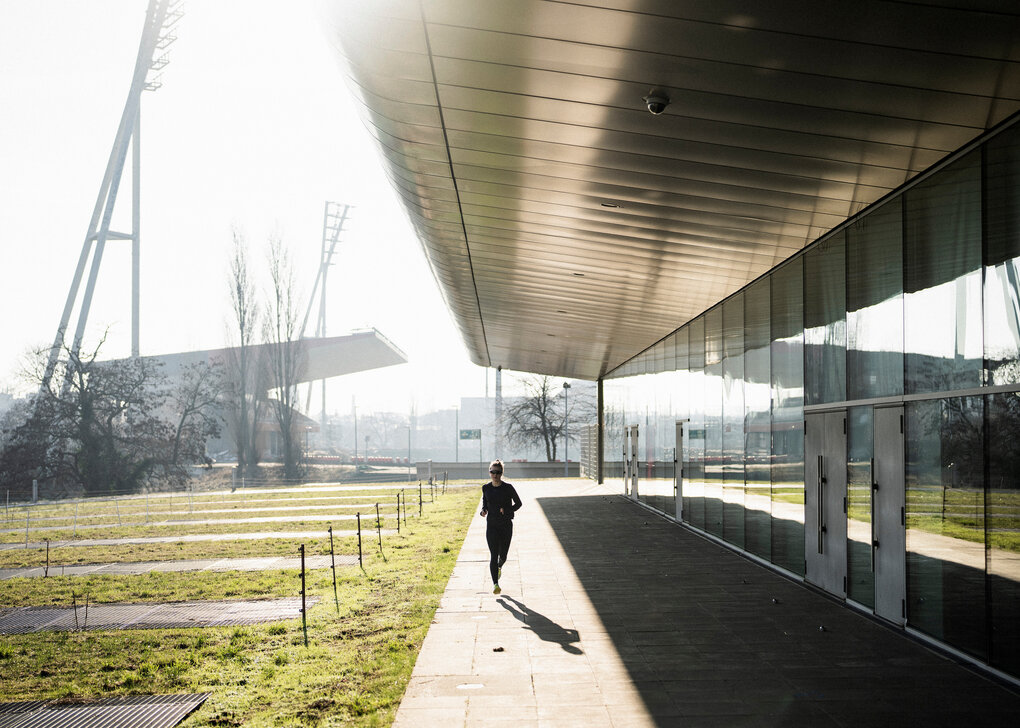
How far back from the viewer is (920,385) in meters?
7.95

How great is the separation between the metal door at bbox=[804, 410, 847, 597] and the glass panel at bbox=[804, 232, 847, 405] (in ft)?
1.15

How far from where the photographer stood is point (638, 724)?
18.2 ft

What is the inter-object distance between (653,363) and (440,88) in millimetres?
17290

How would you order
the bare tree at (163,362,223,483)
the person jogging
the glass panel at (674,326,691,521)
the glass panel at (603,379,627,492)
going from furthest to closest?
the bare tree at (163,362,223,483) → the glass panel at (603,379,627,492) → the glass panel at (674,326,691,521) → the person jogging

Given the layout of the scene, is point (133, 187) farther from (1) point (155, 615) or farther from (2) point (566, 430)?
(1) point (155, 615)

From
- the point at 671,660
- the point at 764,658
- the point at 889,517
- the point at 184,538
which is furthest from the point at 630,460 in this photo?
the point at 671,660

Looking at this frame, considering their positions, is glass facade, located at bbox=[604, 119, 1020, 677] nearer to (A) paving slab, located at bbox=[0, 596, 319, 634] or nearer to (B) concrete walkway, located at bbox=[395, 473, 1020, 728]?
(B) concrete walkway, located at bbox=[395, 473, 1020, 728]

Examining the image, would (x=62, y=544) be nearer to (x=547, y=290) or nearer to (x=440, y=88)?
(x=547, y=290)

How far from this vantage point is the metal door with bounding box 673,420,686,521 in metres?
18.8

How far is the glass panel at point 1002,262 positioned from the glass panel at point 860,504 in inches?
92.3

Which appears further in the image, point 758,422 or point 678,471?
point 678,471

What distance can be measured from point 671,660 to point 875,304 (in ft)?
14.2

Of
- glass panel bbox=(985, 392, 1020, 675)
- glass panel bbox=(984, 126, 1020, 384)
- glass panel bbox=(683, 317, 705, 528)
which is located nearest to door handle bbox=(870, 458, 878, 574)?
glass panel bbox=(985, 392, 1020, 675)

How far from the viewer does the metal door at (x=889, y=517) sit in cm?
831
